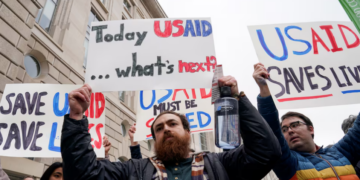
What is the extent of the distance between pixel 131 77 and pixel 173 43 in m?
0.60

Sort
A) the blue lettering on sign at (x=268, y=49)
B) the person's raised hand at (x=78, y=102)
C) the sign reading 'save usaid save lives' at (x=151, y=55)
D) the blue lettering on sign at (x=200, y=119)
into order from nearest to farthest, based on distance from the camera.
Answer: the person's raised hand at (x=78, y=102), the sign reading 'save usaid save lives' at (x=151, y=55), the blue lettering on sign at (x=268, y=49), the blue lettering on sign at (x=200, y=119)

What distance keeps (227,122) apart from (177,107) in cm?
252

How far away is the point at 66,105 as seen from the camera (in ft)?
11.2

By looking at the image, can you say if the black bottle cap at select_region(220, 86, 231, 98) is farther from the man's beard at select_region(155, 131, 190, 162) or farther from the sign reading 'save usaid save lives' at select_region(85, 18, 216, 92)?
the sign reading 'save usaid save lives' at select_region(85, 18, 216, 92)

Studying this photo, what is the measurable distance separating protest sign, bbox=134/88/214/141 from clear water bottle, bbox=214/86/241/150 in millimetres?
2163

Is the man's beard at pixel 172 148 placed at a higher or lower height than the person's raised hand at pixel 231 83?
lower

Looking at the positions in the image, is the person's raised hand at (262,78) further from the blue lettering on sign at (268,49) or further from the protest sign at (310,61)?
the blue lettering on sign at (268,49)

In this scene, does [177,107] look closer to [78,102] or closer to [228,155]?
[228,155]

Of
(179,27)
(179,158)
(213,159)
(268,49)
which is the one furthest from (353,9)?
(179,158)

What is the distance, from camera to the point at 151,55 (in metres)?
2.48

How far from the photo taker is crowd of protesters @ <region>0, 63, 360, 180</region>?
141 centimetres

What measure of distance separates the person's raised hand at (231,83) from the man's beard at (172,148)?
536 millimetres

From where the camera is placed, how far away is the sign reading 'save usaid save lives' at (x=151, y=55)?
231cm

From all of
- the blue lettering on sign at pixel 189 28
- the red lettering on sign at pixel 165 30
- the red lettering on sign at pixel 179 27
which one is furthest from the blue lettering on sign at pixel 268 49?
the red lettering on sign at pixel 165 30
